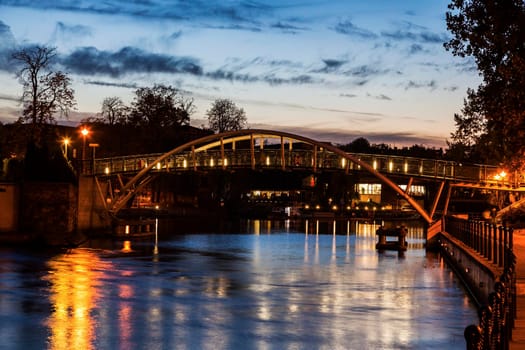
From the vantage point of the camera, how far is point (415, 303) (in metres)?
32.6

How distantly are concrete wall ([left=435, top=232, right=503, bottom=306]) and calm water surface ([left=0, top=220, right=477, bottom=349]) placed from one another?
0.68m

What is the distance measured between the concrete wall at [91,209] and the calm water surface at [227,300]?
1069 centimetres

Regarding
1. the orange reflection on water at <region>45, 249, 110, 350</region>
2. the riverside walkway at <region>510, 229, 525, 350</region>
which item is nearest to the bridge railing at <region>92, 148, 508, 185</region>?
the orange reflection on water at <region>45, 249, 110, 350</region>

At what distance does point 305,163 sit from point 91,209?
17.1 metres

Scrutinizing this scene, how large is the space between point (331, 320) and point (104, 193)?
48.5 meters

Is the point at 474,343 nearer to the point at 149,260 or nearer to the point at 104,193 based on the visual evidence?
the point at 149,260

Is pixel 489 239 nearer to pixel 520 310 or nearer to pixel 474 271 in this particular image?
pixel 474 271

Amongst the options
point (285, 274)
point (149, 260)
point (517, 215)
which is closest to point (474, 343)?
point (285, 274)

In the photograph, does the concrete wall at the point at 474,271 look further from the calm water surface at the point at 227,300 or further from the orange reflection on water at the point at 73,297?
the orange reflection on water at the point at 73,297

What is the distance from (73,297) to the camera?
108 feet

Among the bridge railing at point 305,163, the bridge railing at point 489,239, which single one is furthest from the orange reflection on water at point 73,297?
the bridge railing at point 305,163

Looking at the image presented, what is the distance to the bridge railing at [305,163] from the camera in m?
62.8

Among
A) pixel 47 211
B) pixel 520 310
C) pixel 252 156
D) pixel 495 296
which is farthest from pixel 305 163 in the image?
pixel 495 296

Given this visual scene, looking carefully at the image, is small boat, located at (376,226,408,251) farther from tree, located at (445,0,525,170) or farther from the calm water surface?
tree, located at (445,0,525,170)
